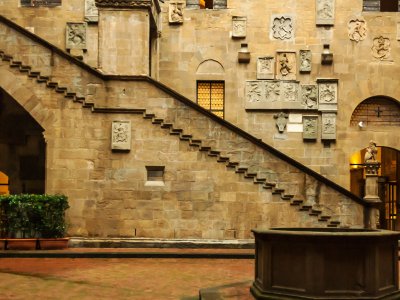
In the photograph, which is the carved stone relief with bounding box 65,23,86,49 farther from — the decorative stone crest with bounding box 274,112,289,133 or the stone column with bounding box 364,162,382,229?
the stone column with bounding box 364,162,382,229

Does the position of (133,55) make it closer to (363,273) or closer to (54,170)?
(54,170)

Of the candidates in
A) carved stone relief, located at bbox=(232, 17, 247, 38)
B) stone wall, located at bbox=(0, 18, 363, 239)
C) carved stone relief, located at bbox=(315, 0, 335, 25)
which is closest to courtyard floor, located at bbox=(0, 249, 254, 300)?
stone wall, located at bbox=(0, 18, 363, 239)

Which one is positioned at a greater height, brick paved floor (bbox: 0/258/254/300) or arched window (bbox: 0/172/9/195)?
arched window (bbox: 0/172/9/195)

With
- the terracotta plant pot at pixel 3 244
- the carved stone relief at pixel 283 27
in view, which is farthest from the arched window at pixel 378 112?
the terracotta plant pot at pixel 3 244

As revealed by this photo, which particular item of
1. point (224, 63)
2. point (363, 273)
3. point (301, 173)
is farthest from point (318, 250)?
point (224, 63)

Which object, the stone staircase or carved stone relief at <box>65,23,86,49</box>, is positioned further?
carved stone relief at <box>65,23,86,49</box>

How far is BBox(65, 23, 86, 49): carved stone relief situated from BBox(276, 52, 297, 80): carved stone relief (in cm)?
731

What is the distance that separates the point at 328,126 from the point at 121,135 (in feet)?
28.8

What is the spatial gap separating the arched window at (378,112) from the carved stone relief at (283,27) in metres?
3.83

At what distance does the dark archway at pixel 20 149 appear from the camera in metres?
23.6

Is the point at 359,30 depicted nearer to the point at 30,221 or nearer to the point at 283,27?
the point at 283,27

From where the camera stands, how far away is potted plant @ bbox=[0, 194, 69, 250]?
1823cm

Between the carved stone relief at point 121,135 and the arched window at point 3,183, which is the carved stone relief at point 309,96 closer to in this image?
the carved stone relief at point 121,135

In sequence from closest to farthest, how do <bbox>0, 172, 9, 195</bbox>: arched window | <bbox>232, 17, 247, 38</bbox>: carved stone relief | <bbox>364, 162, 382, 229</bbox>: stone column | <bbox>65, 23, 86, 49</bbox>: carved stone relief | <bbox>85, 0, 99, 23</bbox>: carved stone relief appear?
1. <bbox>364, 162, 382, 229</bbox>: stone column
2. <bbox>85, 0, 99, 23</bbox>: carved stone relief
3. <bbox>65, 23, 86, 49</bbox>: carved stone relief
4. <bbox>232, 17, 247, 38</bbox>: carved stone relief
5. <bbox>0, 172, 9, 195</bbox>: arched window
